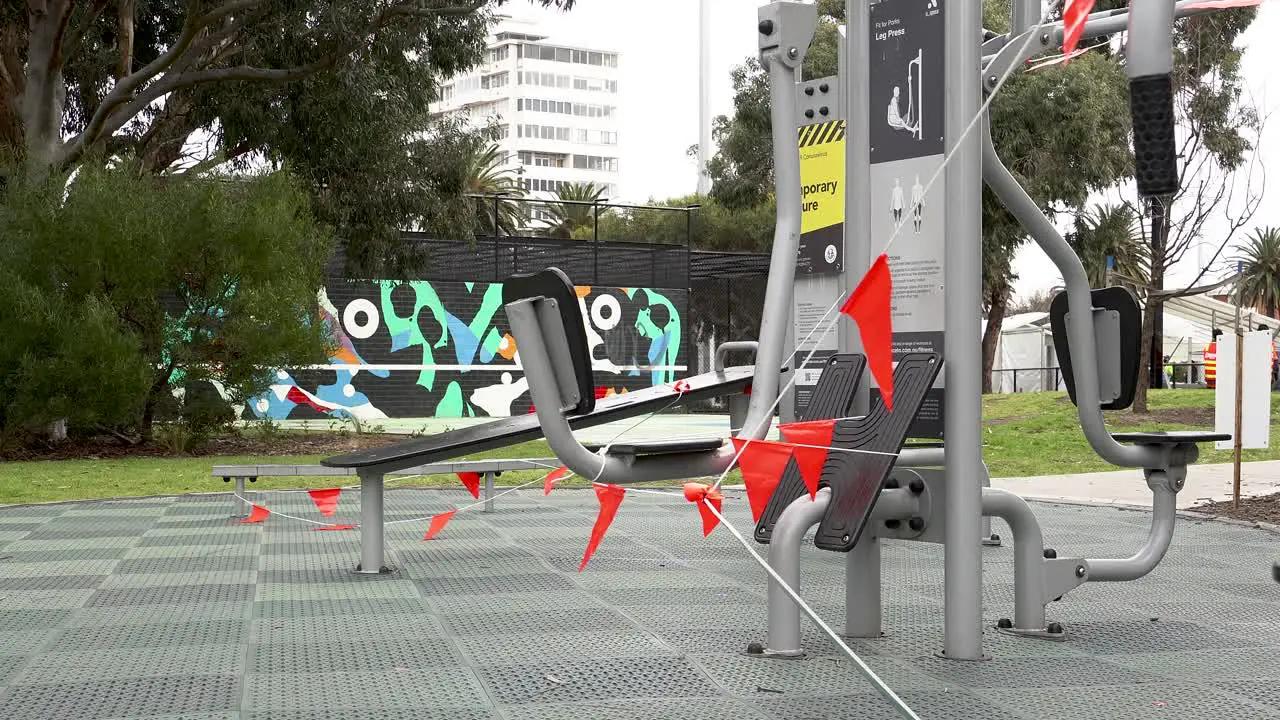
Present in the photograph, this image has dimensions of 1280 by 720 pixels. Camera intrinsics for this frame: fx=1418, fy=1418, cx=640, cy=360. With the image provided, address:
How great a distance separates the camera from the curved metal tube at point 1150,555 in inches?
200

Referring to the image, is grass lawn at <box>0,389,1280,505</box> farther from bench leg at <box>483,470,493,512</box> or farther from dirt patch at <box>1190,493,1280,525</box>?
dirt patch at <box>1190,493,1280,525</box>

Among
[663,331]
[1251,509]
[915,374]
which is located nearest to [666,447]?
[915,374]

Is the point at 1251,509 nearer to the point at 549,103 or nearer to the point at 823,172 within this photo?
the point at 823,172

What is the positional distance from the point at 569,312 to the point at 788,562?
1.16 m

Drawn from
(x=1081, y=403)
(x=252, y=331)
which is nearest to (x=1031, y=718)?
(x=1081, y=403)

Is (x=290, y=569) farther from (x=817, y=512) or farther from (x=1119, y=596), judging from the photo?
(x=1119, y=596)

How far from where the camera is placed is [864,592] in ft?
16.2

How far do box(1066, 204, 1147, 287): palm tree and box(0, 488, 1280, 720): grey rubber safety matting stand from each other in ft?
62.8

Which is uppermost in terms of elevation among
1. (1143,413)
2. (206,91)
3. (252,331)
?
(206,91)

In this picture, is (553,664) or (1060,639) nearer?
(553,664)

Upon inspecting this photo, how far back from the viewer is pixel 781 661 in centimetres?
452

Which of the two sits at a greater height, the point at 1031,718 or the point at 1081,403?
the point at 1081,403

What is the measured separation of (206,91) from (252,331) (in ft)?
12.1

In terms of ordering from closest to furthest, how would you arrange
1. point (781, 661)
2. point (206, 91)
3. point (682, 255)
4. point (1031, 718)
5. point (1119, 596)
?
point (1031, 718)
point (781, 661)
point (1119, 596)
point (206, 91)
point (682, 255)
